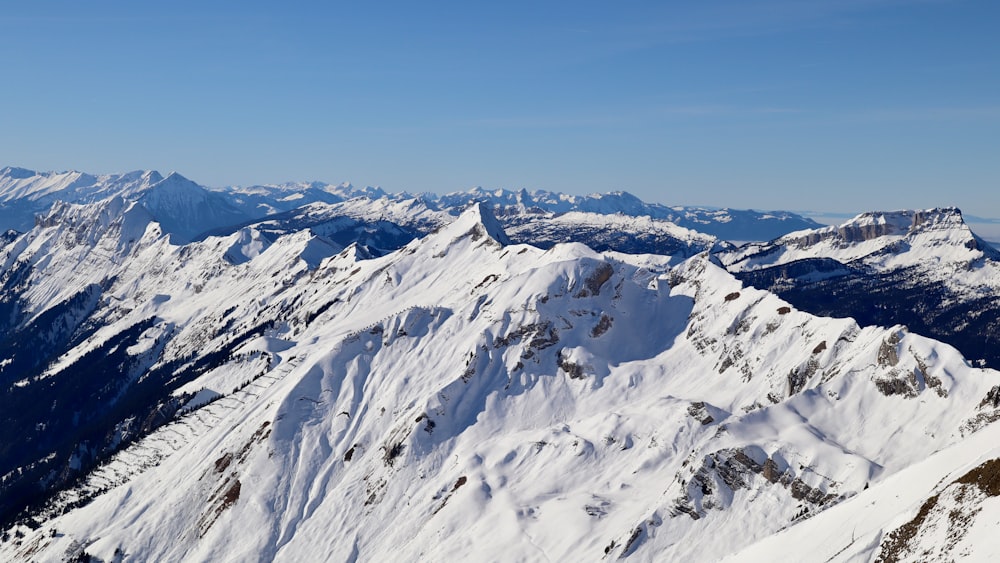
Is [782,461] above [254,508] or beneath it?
above

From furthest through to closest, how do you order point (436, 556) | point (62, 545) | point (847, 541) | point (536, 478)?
1. point (62, 545)
2. point (536, 478)
3. point (436, 556)
4. point (847, 541)

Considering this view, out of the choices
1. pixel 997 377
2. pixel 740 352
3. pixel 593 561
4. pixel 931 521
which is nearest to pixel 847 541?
pixel 931 521

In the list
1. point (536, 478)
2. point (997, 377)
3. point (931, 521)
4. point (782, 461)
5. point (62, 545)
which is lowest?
point (62, 545)

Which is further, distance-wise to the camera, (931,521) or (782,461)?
(782,461)

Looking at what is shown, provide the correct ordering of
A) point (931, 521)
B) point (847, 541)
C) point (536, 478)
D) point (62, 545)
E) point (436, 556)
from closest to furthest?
1. point (931, 521)
2. point (847, 541)
3. point (436, 556)
4. point (536, 478)
5. point (62, 545)

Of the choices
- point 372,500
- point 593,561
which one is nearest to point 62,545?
point 372,500

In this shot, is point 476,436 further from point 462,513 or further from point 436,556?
point 436,556

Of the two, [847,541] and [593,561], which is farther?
[593,561]

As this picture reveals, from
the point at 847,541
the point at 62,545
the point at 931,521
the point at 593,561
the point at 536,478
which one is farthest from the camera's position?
the point at 62,545

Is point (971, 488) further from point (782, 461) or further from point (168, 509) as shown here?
point (168, 509)
